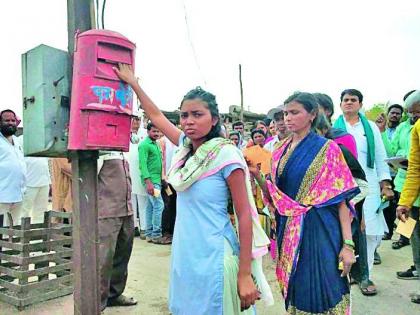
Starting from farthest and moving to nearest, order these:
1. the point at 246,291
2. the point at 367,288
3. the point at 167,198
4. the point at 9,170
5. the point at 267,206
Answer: the point at 167,198, the point at 9,170, the point at 367,288, the point at 267,206, the point at 246,291

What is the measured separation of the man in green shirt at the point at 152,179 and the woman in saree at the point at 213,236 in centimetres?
442

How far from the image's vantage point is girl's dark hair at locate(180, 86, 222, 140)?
2164 mm

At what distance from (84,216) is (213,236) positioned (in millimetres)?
782

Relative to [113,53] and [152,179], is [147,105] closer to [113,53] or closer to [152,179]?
[113,53]

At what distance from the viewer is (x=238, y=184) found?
2035 mm

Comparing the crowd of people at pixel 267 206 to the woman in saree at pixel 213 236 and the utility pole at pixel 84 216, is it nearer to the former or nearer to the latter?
the woman in saree at pixel 213 236

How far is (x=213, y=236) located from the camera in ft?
6.68

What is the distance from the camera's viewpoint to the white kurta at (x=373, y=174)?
14.1 ft

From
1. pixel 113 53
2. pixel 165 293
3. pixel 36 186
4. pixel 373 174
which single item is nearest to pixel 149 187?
pixel 36 186

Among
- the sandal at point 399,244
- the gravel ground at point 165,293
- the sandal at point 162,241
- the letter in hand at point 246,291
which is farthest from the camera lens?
the sandal at point 162,241

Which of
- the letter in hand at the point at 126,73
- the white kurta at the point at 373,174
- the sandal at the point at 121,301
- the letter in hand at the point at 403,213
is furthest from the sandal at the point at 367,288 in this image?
the letter in hand at the point at 126,73

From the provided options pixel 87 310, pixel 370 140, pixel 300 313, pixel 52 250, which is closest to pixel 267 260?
pixel 370 140

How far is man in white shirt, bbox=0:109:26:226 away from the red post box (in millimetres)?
3564

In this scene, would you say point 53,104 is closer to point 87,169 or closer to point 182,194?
Result: point 87,169
